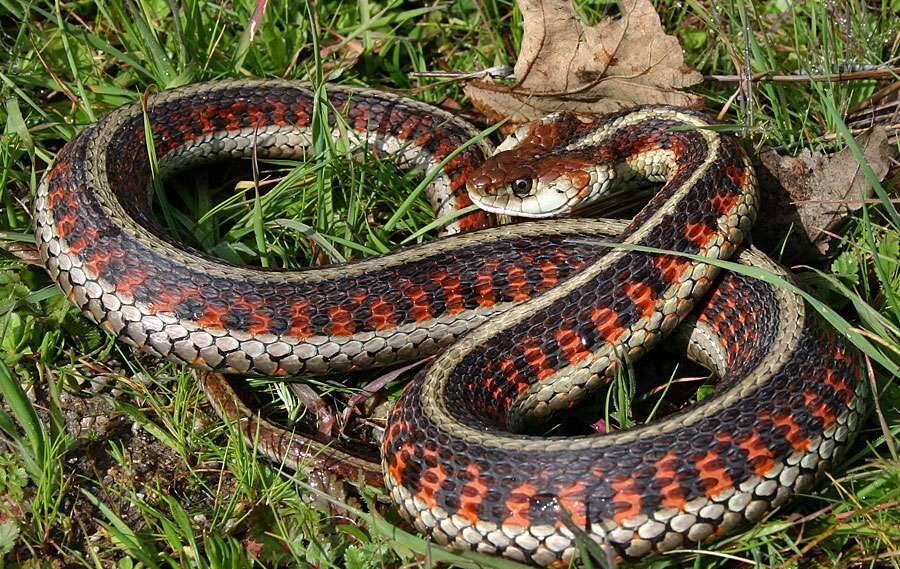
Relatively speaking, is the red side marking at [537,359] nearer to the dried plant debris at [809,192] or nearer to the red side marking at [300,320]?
the red side marking at [300,320]

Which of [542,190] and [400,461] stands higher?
[542,190]

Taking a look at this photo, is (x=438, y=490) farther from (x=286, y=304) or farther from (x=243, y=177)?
(x=243, y=177)

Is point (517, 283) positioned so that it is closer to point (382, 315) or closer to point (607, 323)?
point (607, 323)

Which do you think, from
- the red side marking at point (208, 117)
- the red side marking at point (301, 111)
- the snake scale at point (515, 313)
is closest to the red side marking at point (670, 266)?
the snake scale at point (515, 313)

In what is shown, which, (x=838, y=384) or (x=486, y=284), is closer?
(x=838, y=384)

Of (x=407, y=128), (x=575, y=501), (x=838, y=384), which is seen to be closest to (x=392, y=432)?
(x=575, y=501)
